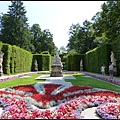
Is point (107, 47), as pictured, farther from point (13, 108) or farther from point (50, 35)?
point (50, 35)

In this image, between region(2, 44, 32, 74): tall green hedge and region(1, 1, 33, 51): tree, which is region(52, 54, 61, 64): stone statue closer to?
region(2, 44, 32, 74): tall green hedge

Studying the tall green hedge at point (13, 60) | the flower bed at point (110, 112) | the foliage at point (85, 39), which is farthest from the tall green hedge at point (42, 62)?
the flower bed at point (110, 112)

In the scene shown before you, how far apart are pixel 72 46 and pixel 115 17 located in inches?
1712

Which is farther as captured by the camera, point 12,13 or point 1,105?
point 12,13

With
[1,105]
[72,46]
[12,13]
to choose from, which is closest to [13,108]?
[1,105]

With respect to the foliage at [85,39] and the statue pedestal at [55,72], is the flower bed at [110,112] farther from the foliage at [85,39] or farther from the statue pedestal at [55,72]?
the foliage at [85,39]

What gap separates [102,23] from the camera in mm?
28109

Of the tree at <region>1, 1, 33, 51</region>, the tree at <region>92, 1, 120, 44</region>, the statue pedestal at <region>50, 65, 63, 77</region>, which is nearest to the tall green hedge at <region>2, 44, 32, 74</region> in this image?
the statue pedestal at <region>50, 65, 63, 77</region>

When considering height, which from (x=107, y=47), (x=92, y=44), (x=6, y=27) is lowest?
(x=107, y=47)

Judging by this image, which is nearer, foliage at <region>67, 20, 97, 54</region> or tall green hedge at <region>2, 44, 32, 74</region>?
tall green hedge at <region>2, 44, 32, 74</region>

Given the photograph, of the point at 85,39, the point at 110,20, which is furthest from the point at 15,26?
the point at 110,20

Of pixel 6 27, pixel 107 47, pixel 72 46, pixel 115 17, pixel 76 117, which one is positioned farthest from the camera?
pixel 72 46

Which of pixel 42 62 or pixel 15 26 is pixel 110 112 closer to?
pixel 42 62

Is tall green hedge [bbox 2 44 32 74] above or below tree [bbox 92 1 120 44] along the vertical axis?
below
